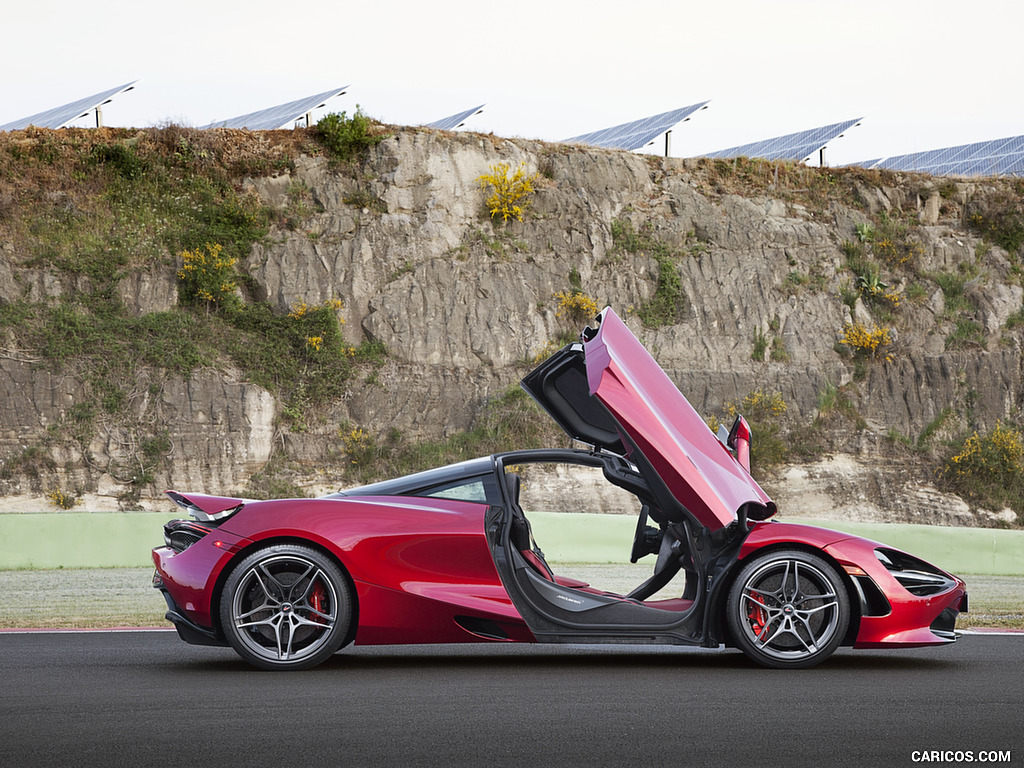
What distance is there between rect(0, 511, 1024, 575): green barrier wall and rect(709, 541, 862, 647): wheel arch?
346 inches

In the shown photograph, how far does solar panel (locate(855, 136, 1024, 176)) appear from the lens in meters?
31.5

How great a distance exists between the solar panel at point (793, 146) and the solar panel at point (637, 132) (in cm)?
177

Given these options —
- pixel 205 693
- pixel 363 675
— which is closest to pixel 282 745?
pixel 205 693

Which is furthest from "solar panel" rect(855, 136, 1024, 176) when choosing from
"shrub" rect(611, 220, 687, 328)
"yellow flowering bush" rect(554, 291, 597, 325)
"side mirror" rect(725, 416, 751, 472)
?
"side mirror" rect(725, 416, 751, 472)

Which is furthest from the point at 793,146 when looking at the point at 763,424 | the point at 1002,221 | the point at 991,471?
the point at 991,471

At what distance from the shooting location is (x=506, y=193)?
2836cm

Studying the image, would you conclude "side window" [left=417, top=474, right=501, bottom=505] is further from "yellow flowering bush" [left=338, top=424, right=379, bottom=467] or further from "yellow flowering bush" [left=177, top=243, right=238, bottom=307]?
"yellow flowering bush" [left=177, top=243, right=238, bottom=307]

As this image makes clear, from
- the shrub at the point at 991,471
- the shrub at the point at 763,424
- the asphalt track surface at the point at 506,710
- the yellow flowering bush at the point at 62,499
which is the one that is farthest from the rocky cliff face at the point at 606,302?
the asphalt track surface at the point at 506,710

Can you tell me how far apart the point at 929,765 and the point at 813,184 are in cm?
3026

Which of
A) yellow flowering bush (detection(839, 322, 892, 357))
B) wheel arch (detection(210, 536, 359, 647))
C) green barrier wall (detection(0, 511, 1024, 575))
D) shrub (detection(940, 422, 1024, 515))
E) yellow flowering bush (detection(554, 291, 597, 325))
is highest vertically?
yellow flowering bush (detection(554, 291, 597, 325))

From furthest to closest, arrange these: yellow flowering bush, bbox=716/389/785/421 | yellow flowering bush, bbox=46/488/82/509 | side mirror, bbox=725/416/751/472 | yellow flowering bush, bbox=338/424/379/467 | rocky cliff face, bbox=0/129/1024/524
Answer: yellow flowering bush, bbox=716/389/785/421 → yellow flowering bush, bbox=338/424/379/467 → rocky cliff face, bbox=0/129/1024/524 → yellow flowering bush, bbox=46/488/82/509 → side mirror, bbox=725/416/751/472

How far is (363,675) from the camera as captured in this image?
5039 mm

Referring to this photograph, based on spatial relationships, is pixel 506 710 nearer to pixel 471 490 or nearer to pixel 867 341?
pixel 471 490

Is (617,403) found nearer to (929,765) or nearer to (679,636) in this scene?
(679,636)
